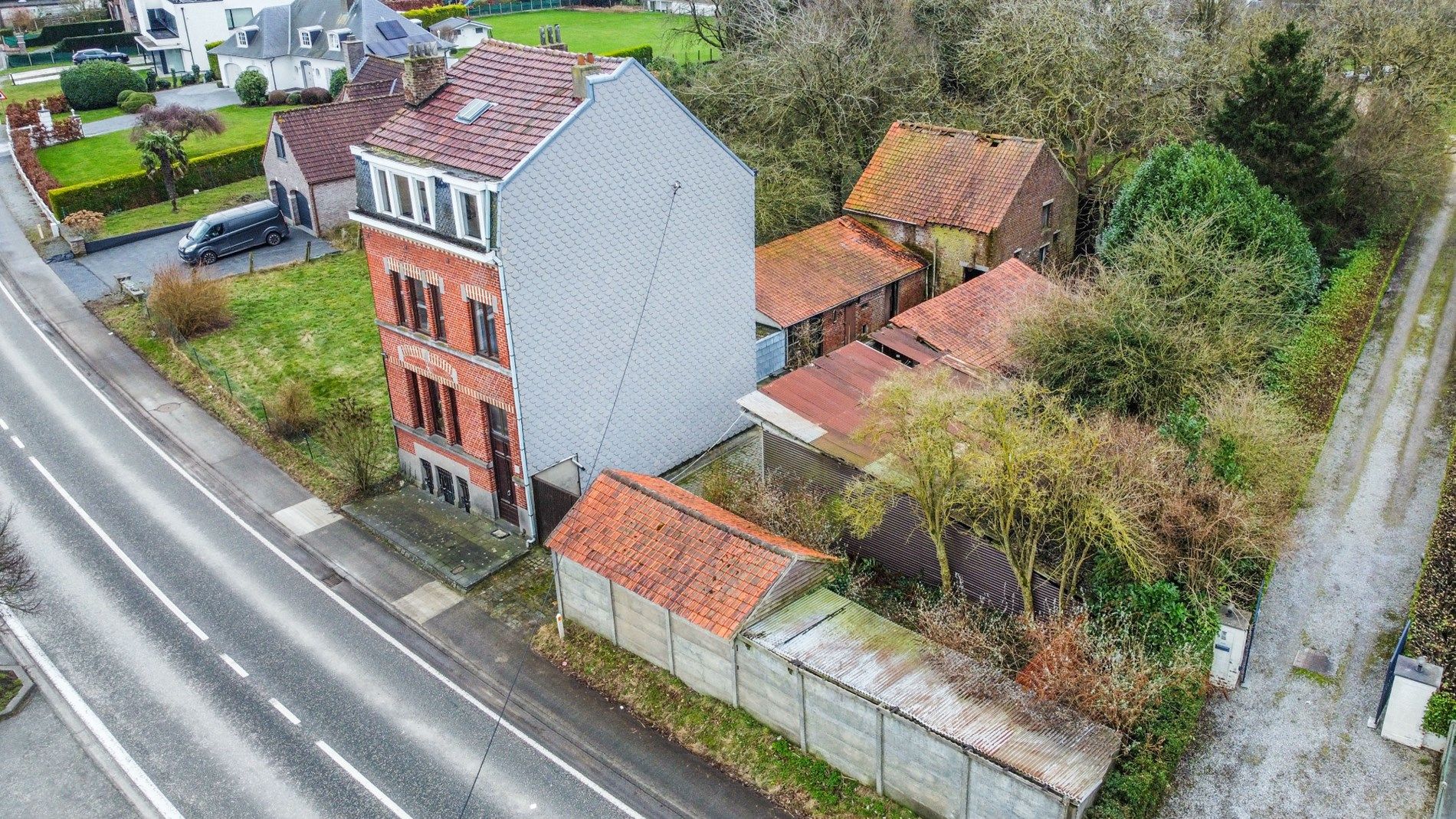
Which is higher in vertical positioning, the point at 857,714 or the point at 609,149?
the point at 609,149

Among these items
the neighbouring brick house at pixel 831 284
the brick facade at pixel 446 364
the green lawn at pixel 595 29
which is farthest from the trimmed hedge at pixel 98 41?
the brick facade at pixel 446 364

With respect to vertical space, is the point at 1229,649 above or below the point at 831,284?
below

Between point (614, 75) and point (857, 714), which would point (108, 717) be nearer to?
point (857, 714)

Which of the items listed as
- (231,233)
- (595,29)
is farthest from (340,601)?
(595,29)

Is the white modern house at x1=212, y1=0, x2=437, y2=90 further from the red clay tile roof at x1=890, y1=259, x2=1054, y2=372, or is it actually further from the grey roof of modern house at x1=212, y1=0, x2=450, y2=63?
the red clay tile roof at x1=890, y1=259, x2=1054, y2=372

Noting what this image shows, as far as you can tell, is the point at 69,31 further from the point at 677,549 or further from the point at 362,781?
the point at 677,549

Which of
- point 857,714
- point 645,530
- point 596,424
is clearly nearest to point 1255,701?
point 857,714
